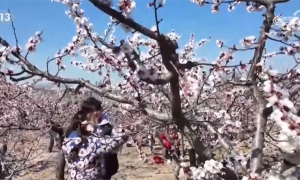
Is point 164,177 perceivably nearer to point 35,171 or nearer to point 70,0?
point 35,171

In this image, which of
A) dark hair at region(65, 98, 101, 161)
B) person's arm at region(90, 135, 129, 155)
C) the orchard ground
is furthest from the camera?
the orchard ground

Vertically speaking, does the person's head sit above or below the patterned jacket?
above

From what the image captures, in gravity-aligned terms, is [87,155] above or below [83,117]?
below

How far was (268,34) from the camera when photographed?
7.63 feet

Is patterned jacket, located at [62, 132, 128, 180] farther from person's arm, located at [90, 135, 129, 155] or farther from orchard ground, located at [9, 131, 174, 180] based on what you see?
orchard ground, located at [9, 131, 174, 180]

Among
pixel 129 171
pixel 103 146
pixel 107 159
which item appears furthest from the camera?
pixel 129 171

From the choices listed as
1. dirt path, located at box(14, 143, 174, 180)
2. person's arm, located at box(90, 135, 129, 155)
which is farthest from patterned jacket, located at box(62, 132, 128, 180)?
dirt path, located at box(14, 143, 174, 180)

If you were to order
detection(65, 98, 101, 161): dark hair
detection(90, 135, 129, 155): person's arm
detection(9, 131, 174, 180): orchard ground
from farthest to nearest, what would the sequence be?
detection(9, 131, 174, 180): orchard ground, detection(65, 98, 101, 161): dark hair, detection(90, 135, 129, 155): person's arm

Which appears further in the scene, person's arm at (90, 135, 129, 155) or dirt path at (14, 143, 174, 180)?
dirt path at (14, 143, 174, 180)

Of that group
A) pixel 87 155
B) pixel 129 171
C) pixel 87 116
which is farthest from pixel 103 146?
pixel 129 171

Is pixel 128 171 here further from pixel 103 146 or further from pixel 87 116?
pixel 103 146

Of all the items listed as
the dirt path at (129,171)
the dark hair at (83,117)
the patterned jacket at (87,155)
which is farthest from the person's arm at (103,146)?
the dirt path at (129,171)

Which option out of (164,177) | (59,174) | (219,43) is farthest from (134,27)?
(164,177)

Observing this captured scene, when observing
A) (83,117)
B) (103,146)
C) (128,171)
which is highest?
(83,117)
